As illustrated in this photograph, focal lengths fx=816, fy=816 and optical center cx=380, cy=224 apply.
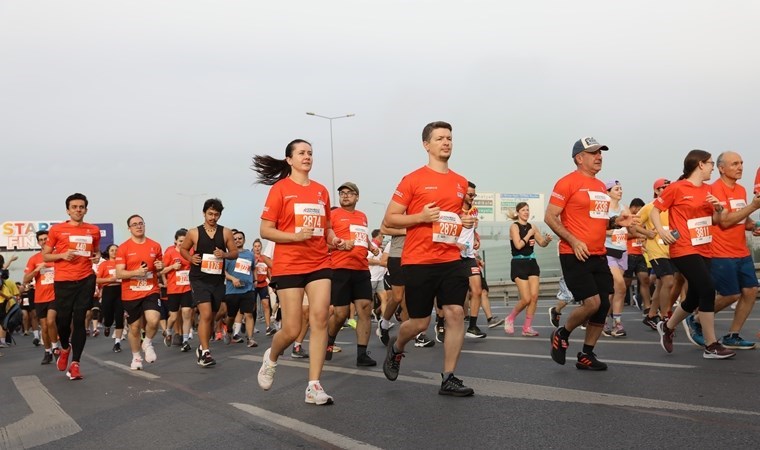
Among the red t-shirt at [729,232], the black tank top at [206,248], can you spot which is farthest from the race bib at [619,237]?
the black tank top at [206,248]

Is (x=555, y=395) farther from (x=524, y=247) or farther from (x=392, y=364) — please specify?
(x=524, y=247)

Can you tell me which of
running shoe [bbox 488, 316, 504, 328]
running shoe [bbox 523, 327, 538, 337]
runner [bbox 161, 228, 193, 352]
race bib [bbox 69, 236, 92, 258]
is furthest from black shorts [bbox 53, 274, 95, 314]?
running shoe [bbox 488, 316, 504, 328]

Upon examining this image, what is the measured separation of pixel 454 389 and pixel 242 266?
8589mm

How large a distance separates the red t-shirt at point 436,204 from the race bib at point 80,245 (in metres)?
5.19

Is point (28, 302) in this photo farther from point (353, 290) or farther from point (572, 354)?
point (572, 354)

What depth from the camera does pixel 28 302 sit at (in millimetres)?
22953

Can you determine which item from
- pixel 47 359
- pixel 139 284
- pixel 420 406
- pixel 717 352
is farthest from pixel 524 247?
pixel 47 359

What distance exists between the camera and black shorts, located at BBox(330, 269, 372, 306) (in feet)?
31.9

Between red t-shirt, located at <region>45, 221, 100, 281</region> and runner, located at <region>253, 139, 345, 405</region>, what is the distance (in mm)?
4217

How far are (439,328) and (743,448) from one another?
8482mm

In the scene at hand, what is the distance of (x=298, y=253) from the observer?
22.1 feet

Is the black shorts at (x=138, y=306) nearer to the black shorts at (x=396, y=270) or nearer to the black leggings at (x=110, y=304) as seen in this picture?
the black shorts at (x=396, y=270)

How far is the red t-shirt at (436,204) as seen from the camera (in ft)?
21.3

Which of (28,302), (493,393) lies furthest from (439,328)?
(28,302)
